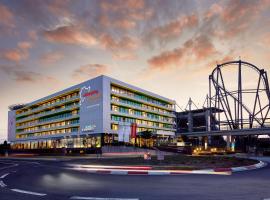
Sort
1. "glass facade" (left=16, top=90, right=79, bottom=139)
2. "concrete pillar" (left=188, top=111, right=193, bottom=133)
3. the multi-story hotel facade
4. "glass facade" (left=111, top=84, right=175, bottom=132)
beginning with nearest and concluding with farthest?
the multi-story hotel facade → "glass facade" (left=111, top=84, right=175, bottom=132) → "glass facade" (left=16, top=90, right=79, bottom=139) → "concrete pillar" (left=188, top=111, right=193, bottom=133)

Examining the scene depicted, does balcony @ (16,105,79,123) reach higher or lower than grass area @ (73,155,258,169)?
higher

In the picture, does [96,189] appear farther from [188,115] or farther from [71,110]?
[188,115]

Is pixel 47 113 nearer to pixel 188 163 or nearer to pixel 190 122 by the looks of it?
pixel 190 122

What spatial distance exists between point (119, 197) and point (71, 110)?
9861 centimetres

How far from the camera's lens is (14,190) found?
11.8 m

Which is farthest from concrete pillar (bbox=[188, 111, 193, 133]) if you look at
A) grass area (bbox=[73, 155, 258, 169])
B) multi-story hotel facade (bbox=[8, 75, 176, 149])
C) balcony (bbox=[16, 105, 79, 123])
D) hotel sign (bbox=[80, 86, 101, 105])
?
grass area (bbox=[73, 155, 258, 169])

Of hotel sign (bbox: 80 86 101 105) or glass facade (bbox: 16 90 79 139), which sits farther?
glass facade (bbox: 16 90 79 139)

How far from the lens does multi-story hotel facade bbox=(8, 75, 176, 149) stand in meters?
91.7

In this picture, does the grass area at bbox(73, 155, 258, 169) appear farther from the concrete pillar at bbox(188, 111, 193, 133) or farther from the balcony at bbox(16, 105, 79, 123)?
the concrete pillar at bbox(188, 111, 193, 133)

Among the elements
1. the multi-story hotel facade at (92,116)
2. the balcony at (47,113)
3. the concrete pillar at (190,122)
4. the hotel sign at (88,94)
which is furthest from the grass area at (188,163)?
the concrete pillar at (190,122)

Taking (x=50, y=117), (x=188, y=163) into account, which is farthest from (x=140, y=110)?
(x=188, y=163)

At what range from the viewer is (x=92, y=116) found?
9275 centimetres

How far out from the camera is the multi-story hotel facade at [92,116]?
91688mm

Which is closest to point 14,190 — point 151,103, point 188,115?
point 151,103
